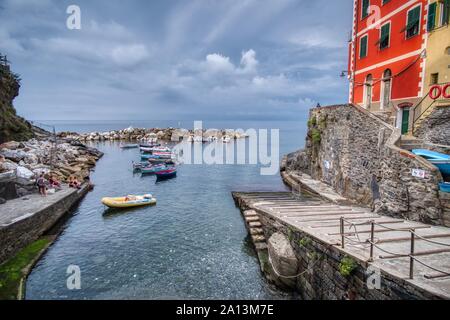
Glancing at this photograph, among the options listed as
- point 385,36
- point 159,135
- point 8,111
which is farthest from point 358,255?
point 159,135

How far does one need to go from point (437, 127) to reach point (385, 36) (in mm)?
8900

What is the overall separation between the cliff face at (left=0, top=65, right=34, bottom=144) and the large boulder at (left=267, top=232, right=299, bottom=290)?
135 ft

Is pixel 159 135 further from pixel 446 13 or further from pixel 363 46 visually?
pixel 446 13

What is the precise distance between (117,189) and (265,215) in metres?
23.9

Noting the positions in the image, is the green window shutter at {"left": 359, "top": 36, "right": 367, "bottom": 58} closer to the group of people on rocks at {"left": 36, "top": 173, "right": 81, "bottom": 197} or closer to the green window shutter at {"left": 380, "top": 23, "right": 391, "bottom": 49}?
the green window shutter at {"left": 380, "top": 23, "right": 391, "bottom": 49}

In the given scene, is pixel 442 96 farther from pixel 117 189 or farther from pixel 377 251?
pixel 117 189

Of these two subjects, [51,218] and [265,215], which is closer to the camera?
[265,215]

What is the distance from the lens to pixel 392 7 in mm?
18562

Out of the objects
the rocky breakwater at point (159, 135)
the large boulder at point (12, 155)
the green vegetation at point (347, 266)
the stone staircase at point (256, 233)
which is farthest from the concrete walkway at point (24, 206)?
the rocky breakwater at point (159, 135)

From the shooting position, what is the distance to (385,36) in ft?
63.4

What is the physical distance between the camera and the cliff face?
3677 centimetres

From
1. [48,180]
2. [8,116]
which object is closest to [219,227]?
[48,180]

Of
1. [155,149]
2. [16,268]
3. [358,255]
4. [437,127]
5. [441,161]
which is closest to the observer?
[358,255]

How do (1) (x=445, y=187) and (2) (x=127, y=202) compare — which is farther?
(2) (x=127, y=202)
